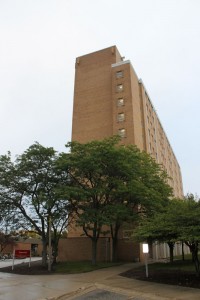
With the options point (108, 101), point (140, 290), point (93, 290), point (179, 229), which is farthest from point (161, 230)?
point (108, 101)

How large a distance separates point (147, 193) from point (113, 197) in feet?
12.1

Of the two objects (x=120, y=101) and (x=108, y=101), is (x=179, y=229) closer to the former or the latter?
(x=120, y=101)

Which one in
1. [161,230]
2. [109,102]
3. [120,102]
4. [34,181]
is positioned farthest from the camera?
[109,102]

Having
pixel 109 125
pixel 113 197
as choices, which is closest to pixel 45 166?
pixel 113 197

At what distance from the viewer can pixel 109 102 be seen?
51.8 metres

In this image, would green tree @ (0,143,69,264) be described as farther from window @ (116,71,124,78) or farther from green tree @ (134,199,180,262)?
window @ (116,71,124,78)

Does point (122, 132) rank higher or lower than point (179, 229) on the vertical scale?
higher

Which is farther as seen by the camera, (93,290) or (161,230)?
(161,230)

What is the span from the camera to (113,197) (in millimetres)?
32281

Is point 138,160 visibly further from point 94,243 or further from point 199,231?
point 199,231

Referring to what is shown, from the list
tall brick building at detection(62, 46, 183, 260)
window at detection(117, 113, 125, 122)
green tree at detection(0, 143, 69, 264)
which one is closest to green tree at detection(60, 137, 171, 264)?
green tree at detection(0, 143, 69, 264)

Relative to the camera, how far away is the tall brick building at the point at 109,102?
160 feet

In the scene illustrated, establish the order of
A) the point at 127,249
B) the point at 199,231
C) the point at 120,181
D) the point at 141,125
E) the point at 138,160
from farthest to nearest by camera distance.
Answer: the point at 141,125
the point at 127,249
the point at 138,160
the point at 120,181
the point at 199,231

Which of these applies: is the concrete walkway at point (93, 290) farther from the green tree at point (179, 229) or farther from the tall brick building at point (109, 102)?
the tall brick building at point (109, 102)
